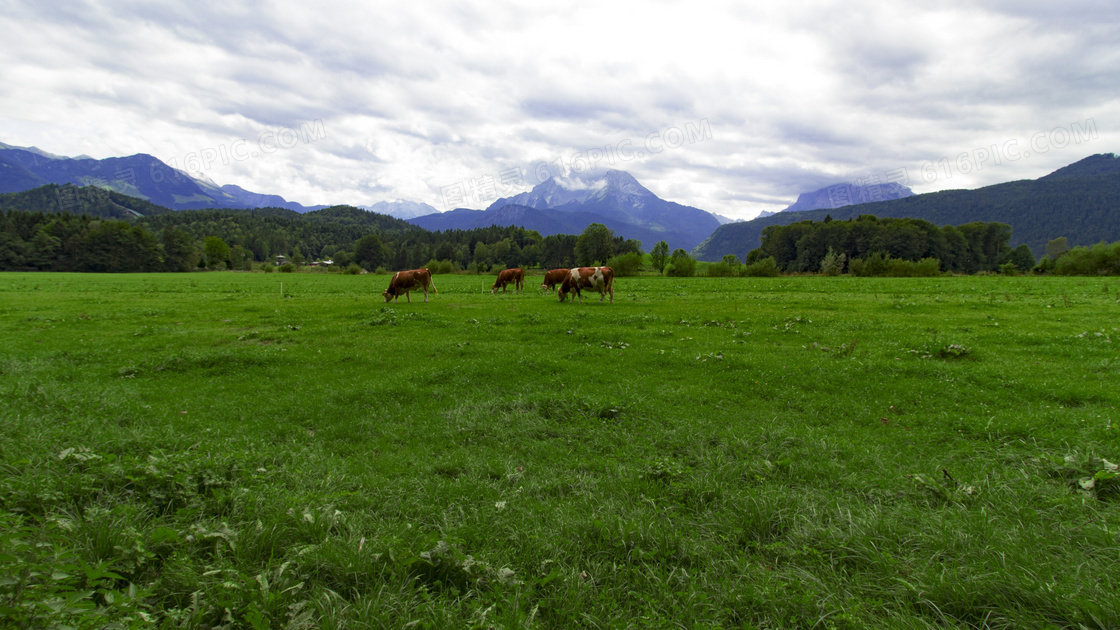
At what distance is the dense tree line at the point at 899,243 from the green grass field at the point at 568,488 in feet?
315

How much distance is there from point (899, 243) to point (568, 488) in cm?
12348

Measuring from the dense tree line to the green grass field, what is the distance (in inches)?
3786

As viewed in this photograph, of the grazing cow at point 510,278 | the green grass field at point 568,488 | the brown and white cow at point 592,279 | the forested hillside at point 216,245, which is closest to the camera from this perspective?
the green grass field at point 568,488

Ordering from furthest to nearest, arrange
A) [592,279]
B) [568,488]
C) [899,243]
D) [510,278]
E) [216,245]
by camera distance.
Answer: [216,245] < [899,243] < [510,278] < [592,279] < [568,488]

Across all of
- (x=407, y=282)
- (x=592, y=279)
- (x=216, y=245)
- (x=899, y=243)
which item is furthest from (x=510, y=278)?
(x=216, y=245)

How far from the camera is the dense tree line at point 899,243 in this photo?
9938 centimetres

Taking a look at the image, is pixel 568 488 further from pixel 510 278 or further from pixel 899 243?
pixel 899 243

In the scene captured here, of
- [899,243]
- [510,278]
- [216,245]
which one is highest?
[216,245]

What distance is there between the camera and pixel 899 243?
324 feet

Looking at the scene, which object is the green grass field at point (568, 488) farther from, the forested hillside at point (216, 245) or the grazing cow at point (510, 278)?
the forested hillside at point (216, 245)

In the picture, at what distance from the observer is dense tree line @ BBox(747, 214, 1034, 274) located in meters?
99.4

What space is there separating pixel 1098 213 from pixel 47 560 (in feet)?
992

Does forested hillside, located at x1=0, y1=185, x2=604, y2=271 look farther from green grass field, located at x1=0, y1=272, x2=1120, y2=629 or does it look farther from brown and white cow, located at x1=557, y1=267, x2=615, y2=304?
green grass field, located at x1=0, y1=272, x2=1120, y2=629

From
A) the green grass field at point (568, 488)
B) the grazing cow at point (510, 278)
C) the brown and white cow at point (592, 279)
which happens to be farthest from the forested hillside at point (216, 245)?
the green grass field at point (568, 488)
